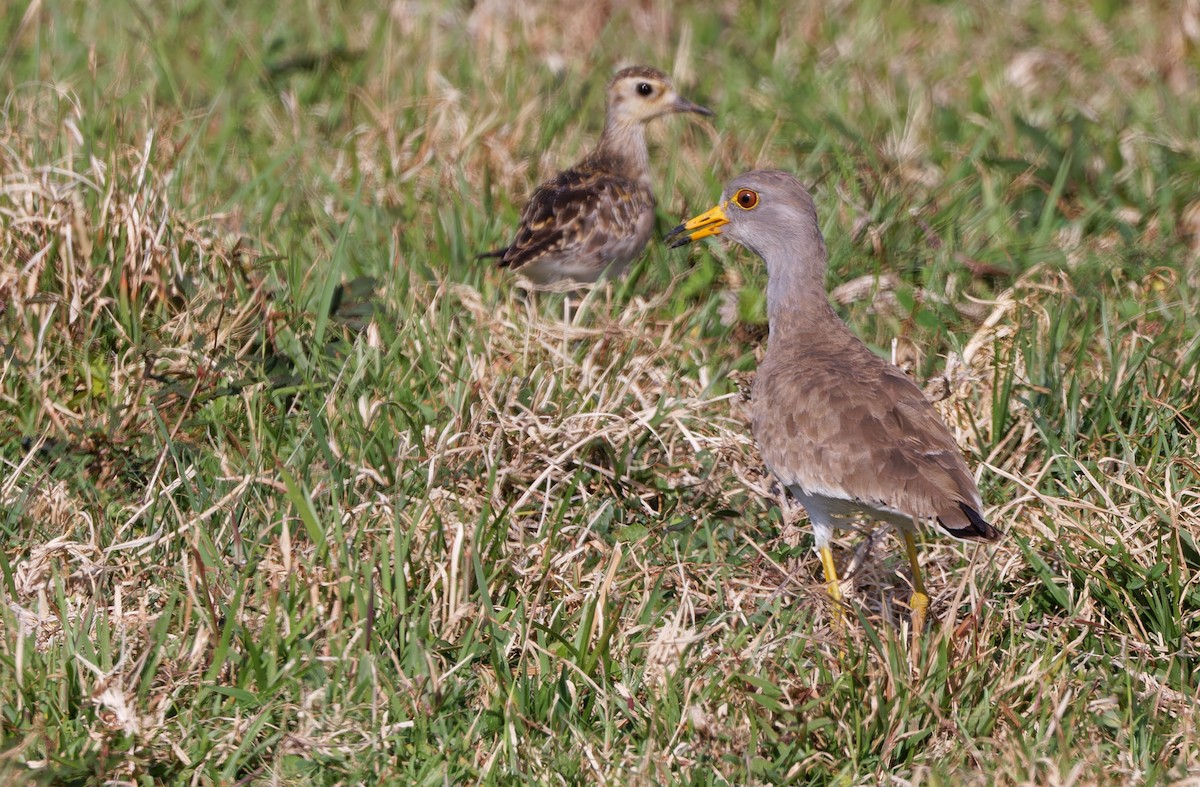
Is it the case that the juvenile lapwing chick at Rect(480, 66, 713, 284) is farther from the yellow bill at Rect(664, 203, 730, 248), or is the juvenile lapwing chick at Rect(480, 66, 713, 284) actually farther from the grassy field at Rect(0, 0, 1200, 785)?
the yellow bill at Rect(664, 203, 730, 248)

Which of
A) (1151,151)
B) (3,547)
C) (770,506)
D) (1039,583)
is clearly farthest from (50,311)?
(1151,151)

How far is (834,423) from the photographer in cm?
452

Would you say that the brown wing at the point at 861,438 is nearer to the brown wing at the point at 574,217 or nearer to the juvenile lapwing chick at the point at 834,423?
the juvenile lapwing chick at the point at 834,423

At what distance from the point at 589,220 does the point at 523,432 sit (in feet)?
6.18

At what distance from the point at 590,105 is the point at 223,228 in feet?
8.26

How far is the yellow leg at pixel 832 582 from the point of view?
4.35 m

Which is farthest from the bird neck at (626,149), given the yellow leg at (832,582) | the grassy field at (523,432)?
the yellow leg at (832,582)

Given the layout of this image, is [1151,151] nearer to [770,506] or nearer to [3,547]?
[770,506]

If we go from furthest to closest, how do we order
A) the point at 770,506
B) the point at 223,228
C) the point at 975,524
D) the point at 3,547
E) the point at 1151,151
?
the point at 1151,151, the point at 223,228, the point at 770,506, the point at 3,547, the point at 975,524

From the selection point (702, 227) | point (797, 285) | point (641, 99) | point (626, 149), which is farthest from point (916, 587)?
point (641, 99)

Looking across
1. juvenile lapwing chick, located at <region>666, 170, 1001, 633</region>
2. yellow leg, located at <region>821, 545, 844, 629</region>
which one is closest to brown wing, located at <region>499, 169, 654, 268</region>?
juvenile lapwing chick, located at <region>666, 170, 1001, 633</region>

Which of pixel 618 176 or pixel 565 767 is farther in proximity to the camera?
pixel 618 176

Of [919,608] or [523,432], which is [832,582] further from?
[523,432]

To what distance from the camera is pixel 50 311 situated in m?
5.33
